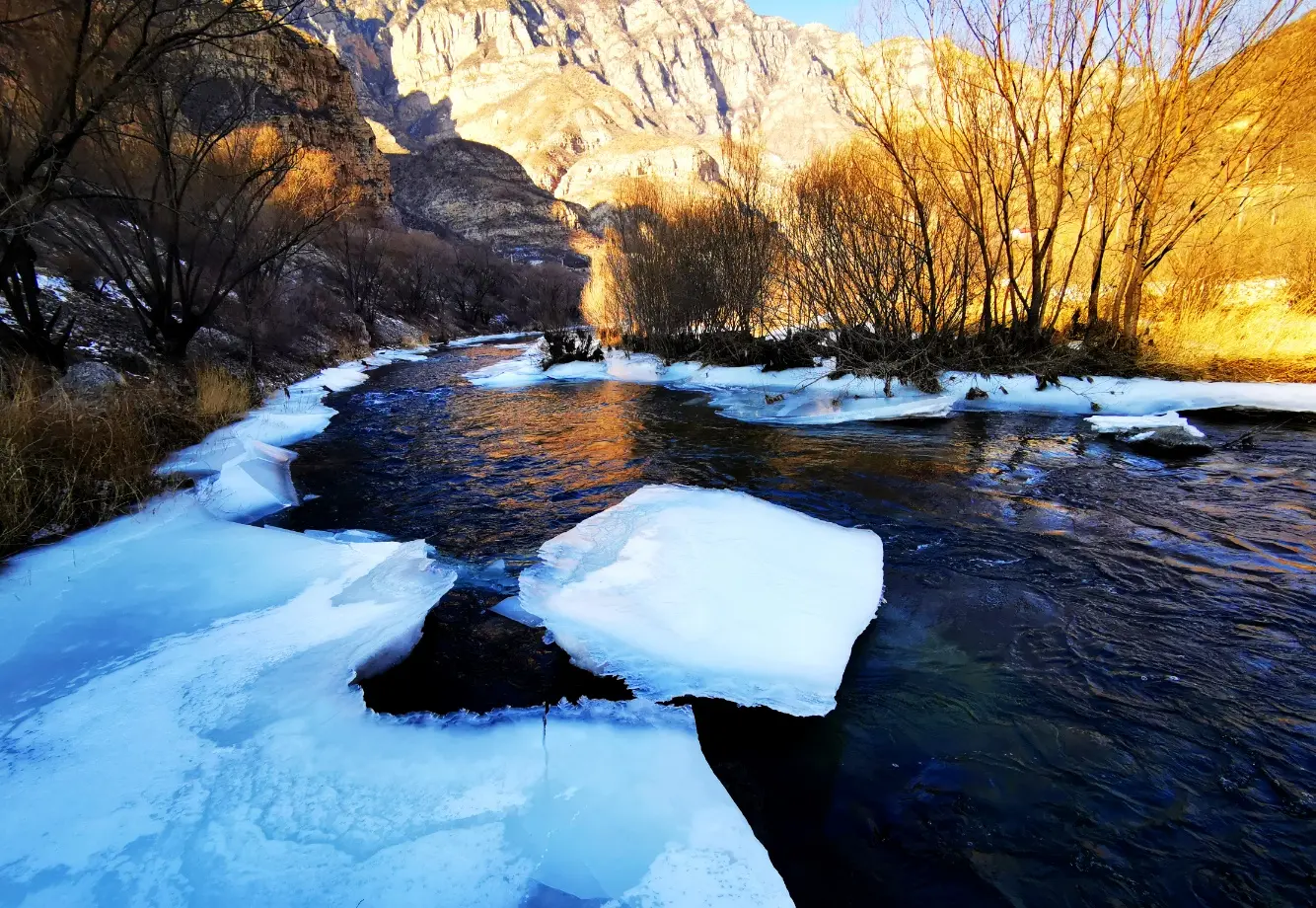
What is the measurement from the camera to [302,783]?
6.29 feet

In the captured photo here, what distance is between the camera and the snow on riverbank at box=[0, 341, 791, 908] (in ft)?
5.17

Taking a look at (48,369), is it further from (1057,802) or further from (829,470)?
(1057,802)

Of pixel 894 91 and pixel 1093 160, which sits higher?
pixel 894 91

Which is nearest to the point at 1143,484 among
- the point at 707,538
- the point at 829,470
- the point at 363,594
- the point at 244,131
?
the point at 829,470

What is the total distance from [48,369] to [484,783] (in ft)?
27.1

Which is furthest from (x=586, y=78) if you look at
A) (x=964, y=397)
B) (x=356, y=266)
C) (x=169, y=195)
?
(x=964, y=397)

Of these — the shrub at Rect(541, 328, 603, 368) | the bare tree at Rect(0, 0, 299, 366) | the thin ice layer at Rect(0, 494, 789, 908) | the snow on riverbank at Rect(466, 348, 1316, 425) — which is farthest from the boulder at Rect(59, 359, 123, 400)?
the shrub at Rect(541, 328, 603, 368)

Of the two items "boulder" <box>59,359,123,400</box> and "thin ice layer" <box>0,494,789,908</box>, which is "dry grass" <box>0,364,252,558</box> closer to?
"boulder" <box>59,359,123,400</box>

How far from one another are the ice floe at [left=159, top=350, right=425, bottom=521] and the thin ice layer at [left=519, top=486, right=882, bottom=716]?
336 centimetres

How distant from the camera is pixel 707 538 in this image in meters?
3.83

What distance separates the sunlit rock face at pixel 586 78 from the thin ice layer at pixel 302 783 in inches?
3140

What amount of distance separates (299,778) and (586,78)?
153387mm

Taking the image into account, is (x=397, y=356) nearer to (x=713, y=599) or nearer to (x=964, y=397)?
(x=964, y=397)

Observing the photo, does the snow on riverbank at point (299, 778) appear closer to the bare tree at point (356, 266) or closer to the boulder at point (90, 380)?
the boulder at point (90, 380)
